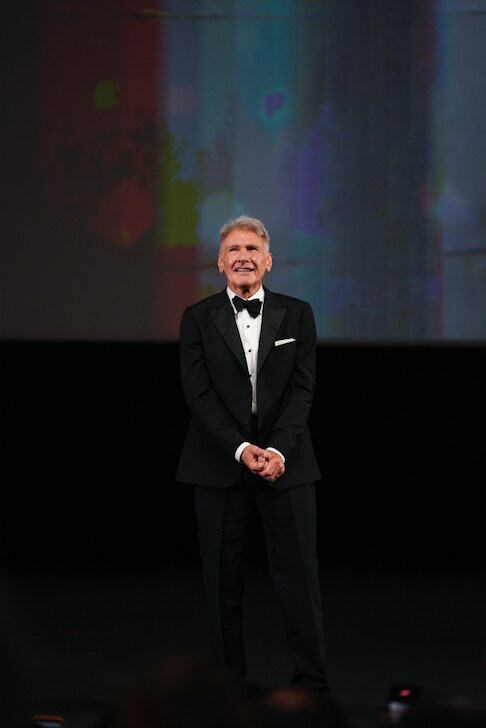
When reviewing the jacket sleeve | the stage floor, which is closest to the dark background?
the stage floor

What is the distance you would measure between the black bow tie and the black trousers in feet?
1.30

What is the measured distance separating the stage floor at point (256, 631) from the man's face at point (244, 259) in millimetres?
1026

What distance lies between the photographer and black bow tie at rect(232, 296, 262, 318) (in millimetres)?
3082

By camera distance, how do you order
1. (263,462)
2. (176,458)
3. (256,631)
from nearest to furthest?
(263,462), (256,631), (176,458)

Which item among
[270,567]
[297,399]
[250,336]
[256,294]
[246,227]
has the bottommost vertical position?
[270,567]

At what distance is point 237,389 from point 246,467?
19 centimetres

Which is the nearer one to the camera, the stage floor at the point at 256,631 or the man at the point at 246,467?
the man at the point at 246,467

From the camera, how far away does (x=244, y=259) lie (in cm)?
306

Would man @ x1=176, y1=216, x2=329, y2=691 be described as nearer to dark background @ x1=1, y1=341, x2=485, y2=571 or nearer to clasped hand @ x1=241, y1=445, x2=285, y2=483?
clasped hand @ x1=241, y1=445, x2=285, y2=483

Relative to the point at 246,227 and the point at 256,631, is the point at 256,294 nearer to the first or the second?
the point at 246,227

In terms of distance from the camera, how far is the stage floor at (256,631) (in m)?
3.61

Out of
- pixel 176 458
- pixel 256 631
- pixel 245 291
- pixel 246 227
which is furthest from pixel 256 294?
pixel 176 458

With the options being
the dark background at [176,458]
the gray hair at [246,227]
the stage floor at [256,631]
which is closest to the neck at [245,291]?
the gray hair at [246,227]

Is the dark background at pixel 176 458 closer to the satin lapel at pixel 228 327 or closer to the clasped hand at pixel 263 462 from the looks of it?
the satin lapel at pixel 228 327
